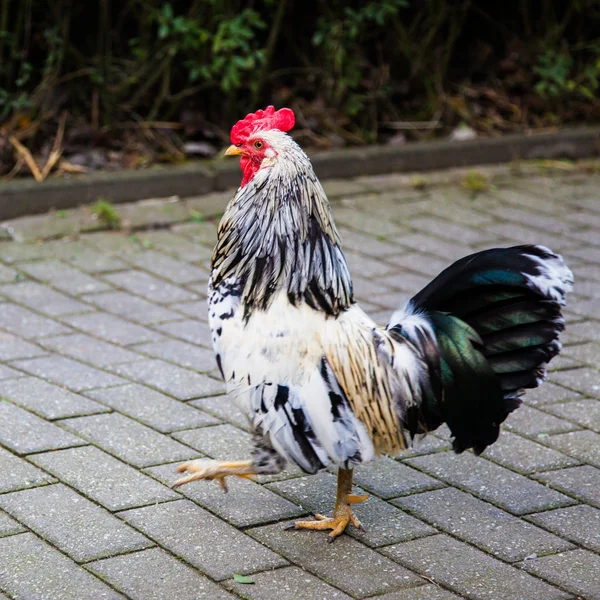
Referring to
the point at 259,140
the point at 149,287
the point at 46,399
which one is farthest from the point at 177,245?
the point at 259,140

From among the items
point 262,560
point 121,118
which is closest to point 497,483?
point 262,560

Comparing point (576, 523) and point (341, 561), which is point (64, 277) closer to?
point (341, 561)

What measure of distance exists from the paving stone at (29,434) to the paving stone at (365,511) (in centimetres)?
88

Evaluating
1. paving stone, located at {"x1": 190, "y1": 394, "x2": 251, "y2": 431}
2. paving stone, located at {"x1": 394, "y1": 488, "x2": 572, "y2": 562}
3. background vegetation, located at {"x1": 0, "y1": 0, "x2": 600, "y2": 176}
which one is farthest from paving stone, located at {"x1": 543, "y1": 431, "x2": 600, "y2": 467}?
background vegetation, located at {"x1": 0, "y1": 0, "x2": 600, "y2": 176}

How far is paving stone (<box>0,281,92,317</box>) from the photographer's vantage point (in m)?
5.46

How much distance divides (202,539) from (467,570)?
889mm

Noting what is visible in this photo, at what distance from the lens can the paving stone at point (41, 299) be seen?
5457mm

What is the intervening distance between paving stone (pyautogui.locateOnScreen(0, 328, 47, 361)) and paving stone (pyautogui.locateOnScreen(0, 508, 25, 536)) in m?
1.46

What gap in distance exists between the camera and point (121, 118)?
7.78m

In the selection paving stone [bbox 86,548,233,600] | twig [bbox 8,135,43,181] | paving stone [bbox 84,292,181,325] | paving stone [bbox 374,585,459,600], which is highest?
twig [bbox 8,135,43,181]

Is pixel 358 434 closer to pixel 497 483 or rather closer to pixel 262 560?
pixel 262 560

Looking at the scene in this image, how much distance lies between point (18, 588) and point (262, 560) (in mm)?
773

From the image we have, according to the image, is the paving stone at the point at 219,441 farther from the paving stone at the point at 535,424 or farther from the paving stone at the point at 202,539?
the paving stone at the point at 535,424

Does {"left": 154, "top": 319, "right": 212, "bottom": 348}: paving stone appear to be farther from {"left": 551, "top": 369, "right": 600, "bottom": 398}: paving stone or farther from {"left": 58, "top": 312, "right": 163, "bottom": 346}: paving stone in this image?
{"left": 551, "top": 369, "right": 600, "bottom": 398}: paving stone
